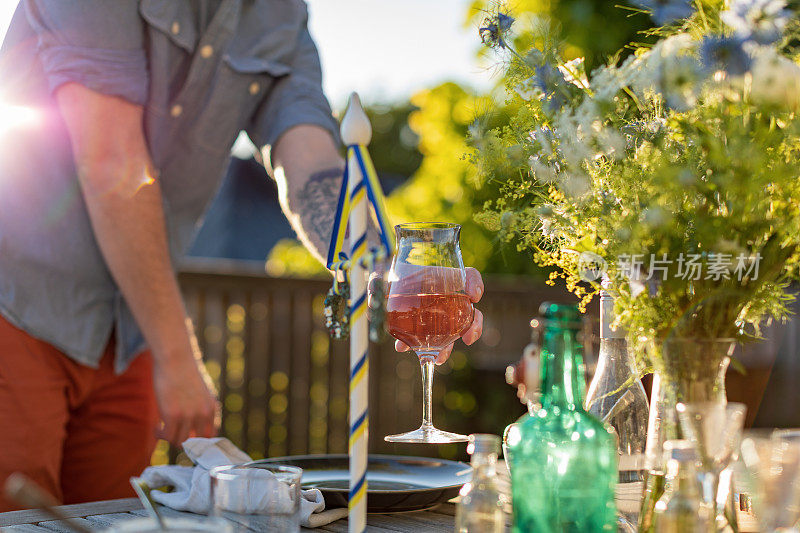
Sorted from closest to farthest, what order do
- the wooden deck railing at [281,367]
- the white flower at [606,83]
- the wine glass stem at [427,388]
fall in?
the white flower at [606,83] → the wine glass stem at [427,388] → the wooden deck railing at [281,367]

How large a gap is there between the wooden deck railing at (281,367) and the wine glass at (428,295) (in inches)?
112

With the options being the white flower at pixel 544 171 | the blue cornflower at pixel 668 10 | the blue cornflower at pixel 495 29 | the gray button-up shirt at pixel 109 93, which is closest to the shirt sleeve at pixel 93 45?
the gray button-up shirt at pixel 109 93

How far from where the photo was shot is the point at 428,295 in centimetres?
136

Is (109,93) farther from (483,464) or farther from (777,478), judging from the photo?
(777,478)

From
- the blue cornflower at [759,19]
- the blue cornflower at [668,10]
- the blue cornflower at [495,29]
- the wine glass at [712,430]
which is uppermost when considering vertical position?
the blue cornflower at [495,29]

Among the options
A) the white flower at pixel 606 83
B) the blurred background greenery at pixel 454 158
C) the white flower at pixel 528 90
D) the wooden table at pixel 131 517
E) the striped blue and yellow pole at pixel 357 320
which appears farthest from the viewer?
the blurred background greenery at pixel 454 158

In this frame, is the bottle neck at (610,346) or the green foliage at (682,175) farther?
the bottle neck at (610,346)

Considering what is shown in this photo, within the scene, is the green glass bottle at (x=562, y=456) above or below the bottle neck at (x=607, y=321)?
below

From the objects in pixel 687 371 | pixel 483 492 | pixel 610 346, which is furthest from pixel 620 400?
pixel 483 492

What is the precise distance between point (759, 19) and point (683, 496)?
48cm

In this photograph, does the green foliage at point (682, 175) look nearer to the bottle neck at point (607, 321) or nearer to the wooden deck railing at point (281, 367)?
the bottle neck at point (607, 321)

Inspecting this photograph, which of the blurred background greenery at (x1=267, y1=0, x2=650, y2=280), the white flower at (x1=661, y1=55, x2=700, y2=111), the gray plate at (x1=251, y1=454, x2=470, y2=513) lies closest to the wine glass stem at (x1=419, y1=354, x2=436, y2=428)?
the gray plate at (x1=251, y1=454, x2=470, y2=513)

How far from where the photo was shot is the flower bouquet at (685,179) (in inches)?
33.1

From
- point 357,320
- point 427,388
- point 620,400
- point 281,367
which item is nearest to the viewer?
point 357,320
